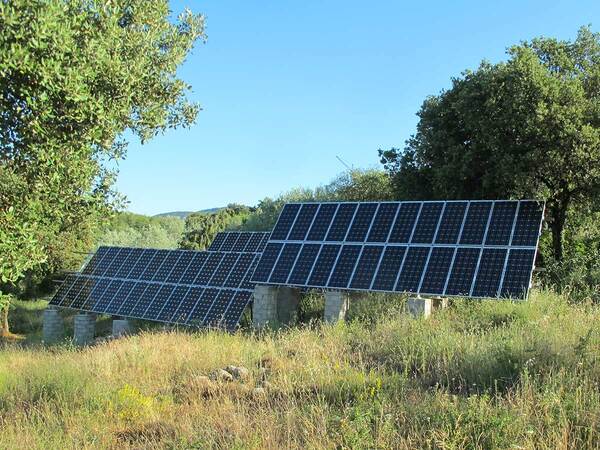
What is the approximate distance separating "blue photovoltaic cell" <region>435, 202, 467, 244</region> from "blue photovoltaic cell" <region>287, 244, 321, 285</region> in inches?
152

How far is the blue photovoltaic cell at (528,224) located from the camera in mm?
14695

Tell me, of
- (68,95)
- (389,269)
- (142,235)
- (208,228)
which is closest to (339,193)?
(208,228)

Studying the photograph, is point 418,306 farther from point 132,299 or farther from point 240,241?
point 240,241

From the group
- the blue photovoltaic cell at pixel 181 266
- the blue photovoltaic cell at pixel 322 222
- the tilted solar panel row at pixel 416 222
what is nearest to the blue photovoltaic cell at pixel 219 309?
the tilted solar panel row at pixel 416 222

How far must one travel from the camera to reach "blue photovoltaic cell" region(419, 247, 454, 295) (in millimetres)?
14750

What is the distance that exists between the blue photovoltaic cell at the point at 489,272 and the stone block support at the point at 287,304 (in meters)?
6.04

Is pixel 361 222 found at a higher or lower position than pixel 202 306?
higher

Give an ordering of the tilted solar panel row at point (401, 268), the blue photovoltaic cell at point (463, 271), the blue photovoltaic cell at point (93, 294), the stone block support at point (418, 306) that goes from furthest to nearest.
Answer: the blue photovoltaic cell at point (93, 294) < the blue photovoltaic cell at point (463, 271) < the tilted solar panel row at point (401, 268) < the stone block support at point (418, 306)

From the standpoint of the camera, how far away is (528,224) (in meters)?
15.0

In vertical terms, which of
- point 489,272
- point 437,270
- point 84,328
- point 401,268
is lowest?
point 84,328

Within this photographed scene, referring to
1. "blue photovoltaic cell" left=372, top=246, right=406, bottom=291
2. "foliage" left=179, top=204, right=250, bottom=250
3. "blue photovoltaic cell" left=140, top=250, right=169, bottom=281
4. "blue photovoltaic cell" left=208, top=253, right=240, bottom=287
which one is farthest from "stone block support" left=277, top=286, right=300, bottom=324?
"foliage" left=179, top=204, right=250, bottom=250

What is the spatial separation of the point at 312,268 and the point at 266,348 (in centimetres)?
697

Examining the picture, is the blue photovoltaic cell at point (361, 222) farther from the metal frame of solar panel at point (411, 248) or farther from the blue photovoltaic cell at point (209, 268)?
the blue photovoltaic cell at point (209, 268)

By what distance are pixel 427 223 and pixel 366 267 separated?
7.47ft
